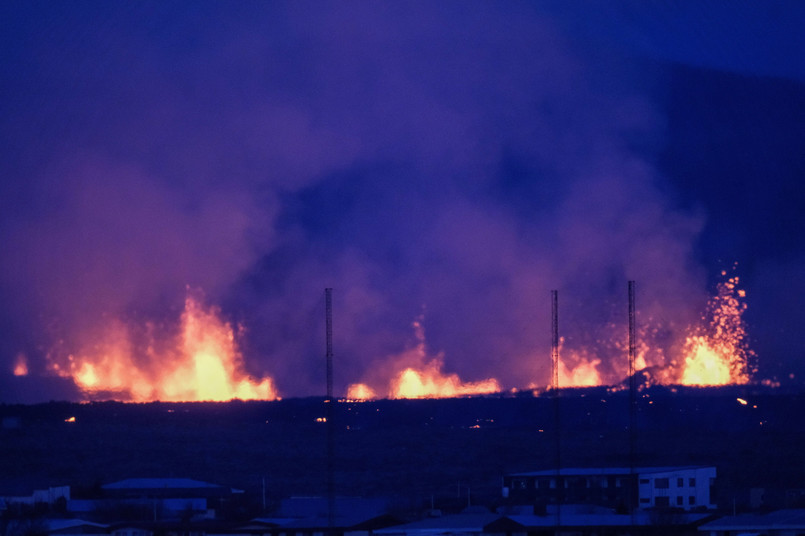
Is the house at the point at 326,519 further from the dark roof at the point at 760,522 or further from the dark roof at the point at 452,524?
the dark roof at the point at 760,522

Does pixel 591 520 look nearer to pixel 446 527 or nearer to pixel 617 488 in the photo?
pixel 446 527

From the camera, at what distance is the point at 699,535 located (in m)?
26.2

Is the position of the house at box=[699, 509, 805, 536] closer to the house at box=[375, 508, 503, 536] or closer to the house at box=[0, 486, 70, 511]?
the house at box=[375, 508, 503, 536]

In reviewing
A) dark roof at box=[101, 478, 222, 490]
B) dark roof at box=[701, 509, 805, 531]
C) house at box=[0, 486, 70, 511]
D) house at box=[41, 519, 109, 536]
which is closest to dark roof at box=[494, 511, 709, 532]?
dark roof at box=[701, 509, 805, 531]

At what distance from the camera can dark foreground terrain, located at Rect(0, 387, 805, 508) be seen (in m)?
47.6

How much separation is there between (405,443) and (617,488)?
3223cm

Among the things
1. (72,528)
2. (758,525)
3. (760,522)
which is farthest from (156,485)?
(758,525)

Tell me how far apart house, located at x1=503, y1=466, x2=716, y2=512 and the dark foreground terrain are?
95cm

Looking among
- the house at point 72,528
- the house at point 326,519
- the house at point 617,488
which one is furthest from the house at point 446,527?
the house at point 617,488

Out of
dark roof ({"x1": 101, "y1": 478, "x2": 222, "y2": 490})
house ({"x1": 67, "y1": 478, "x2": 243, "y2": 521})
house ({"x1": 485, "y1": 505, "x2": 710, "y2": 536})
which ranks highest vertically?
dark roof ({"x1": 101, "y1": 478, "x2": 222, "y2": 490})

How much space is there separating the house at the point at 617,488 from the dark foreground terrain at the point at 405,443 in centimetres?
95

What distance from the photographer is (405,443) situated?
67.9m

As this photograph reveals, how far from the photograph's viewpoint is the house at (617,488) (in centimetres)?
3544

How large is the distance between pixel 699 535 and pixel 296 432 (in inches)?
1941
